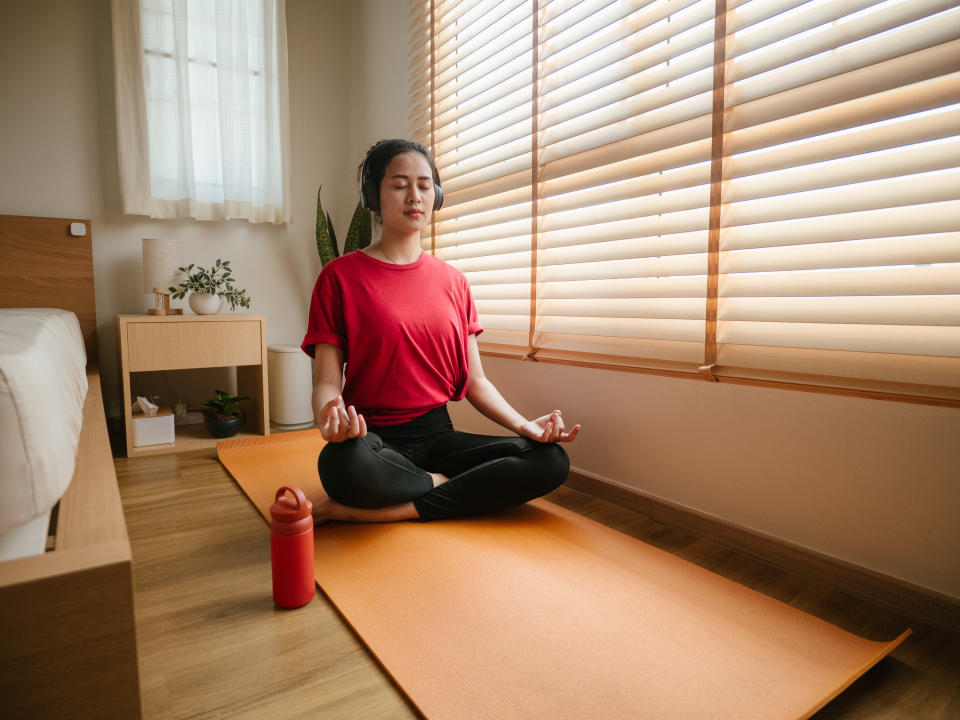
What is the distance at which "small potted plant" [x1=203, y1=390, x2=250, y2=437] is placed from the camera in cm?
258

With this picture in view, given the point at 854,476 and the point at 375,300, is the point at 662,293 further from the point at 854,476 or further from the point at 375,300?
the point at 375,300

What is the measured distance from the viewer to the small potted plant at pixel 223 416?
2.58 metres

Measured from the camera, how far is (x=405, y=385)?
1.69 metres

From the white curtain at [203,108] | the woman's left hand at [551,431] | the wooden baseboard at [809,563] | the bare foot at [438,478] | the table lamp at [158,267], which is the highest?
the white curtain at [203,108]

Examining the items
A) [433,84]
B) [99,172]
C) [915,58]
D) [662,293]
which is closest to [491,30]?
[433,84]

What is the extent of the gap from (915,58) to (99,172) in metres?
3.12

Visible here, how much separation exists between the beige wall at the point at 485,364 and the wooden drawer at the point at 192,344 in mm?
565

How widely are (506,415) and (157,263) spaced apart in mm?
1831

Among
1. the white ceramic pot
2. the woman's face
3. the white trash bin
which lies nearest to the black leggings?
the woman's face

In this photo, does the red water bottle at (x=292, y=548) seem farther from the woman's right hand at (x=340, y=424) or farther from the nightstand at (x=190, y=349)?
the nightstand at (x=190, y=349)

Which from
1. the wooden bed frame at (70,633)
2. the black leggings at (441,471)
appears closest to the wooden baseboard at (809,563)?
the black leggings at (441,471)

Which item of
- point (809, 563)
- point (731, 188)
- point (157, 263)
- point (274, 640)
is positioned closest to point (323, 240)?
point (157, 263)

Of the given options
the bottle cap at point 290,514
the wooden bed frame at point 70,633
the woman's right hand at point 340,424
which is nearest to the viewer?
the wooden bed frame at point 70,633

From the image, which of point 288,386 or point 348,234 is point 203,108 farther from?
point 288,386
